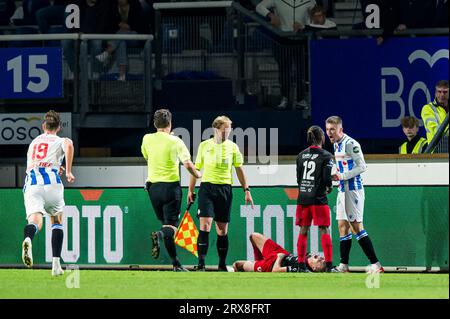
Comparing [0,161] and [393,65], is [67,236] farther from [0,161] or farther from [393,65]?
[393,65]

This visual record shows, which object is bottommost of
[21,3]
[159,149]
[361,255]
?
[361,255]

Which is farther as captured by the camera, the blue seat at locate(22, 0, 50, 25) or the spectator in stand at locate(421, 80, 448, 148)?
the blue seat at locate(22, 0, 50, 25)

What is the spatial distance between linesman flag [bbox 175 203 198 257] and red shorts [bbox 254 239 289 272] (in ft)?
4.25

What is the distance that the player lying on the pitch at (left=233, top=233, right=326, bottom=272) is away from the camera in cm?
1778

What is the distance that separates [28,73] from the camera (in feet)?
70.4

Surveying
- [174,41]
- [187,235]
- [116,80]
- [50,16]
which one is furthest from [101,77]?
[187,235]

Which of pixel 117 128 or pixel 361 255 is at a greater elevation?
pixel 117 128

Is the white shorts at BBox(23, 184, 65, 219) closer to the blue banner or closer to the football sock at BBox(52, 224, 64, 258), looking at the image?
the football sock at BBox(52, 224, 64, 258)

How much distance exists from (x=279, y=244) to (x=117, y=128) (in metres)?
3.57

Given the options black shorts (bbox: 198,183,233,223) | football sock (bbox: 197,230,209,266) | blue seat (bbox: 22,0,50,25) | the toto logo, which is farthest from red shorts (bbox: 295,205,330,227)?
blue seat (bbox: 22,0,50,25)

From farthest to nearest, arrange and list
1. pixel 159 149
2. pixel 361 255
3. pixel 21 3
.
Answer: pixel 21 3 → pixel 361 255 → pixel 159 149
